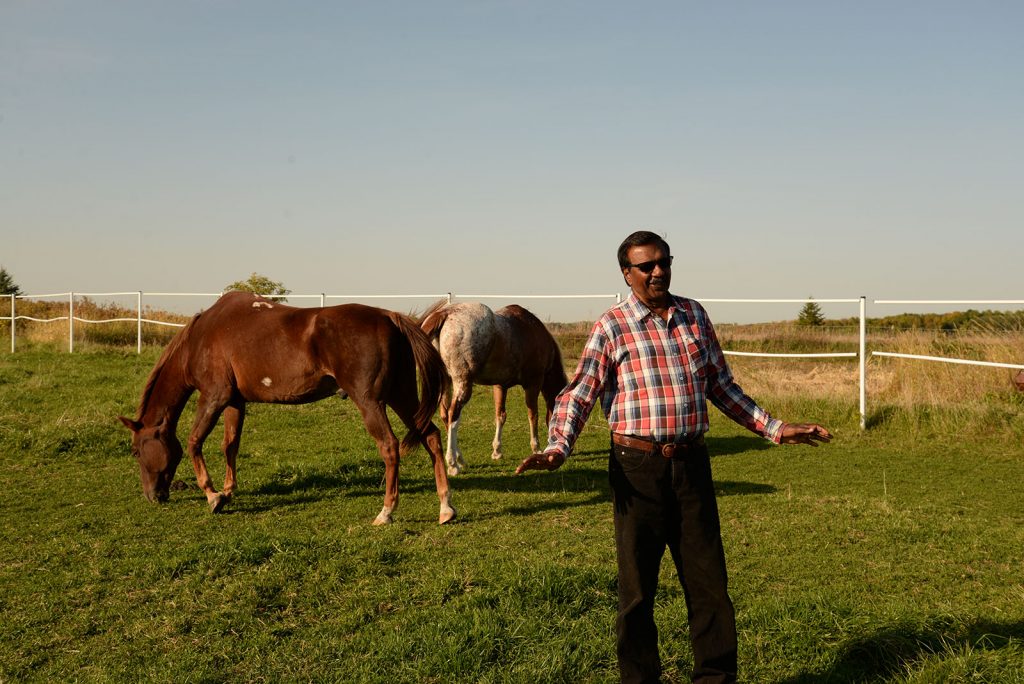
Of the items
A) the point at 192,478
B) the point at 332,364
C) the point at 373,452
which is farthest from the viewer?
the point at 373,452

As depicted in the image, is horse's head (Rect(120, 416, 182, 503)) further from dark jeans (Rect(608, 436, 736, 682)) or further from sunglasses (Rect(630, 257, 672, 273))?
sunglasses (Rect(630, 257, 672, 273))

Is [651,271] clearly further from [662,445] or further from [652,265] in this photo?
[662,445]

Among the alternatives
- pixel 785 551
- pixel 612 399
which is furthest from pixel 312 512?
pixel 612 399

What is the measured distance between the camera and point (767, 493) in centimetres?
775

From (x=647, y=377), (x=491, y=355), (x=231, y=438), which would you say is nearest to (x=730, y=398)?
(x=647, y=377)

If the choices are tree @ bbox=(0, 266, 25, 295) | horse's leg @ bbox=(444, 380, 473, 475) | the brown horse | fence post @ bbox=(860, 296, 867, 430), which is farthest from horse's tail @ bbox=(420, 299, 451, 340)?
tree @ bbox=(0, 266, 25, 295)

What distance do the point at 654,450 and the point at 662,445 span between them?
1.4 inches

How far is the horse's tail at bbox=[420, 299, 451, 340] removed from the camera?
9.34 m

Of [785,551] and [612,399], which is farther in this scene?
[785,551]

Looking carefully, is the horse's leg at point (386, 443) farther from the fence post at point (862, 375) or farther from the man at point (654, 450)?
the fence post at point (862, 375)

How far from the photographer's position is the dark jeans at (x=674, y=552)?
10.4 ft

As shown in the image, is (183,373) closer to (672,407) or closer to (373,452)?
(373,452)

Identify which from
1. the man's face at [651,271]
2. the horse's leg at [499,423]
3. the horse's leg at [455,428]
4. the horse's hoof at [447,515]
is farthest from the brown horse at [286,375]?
the man's face at [651,271]

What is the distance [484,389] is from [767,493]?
742cm
